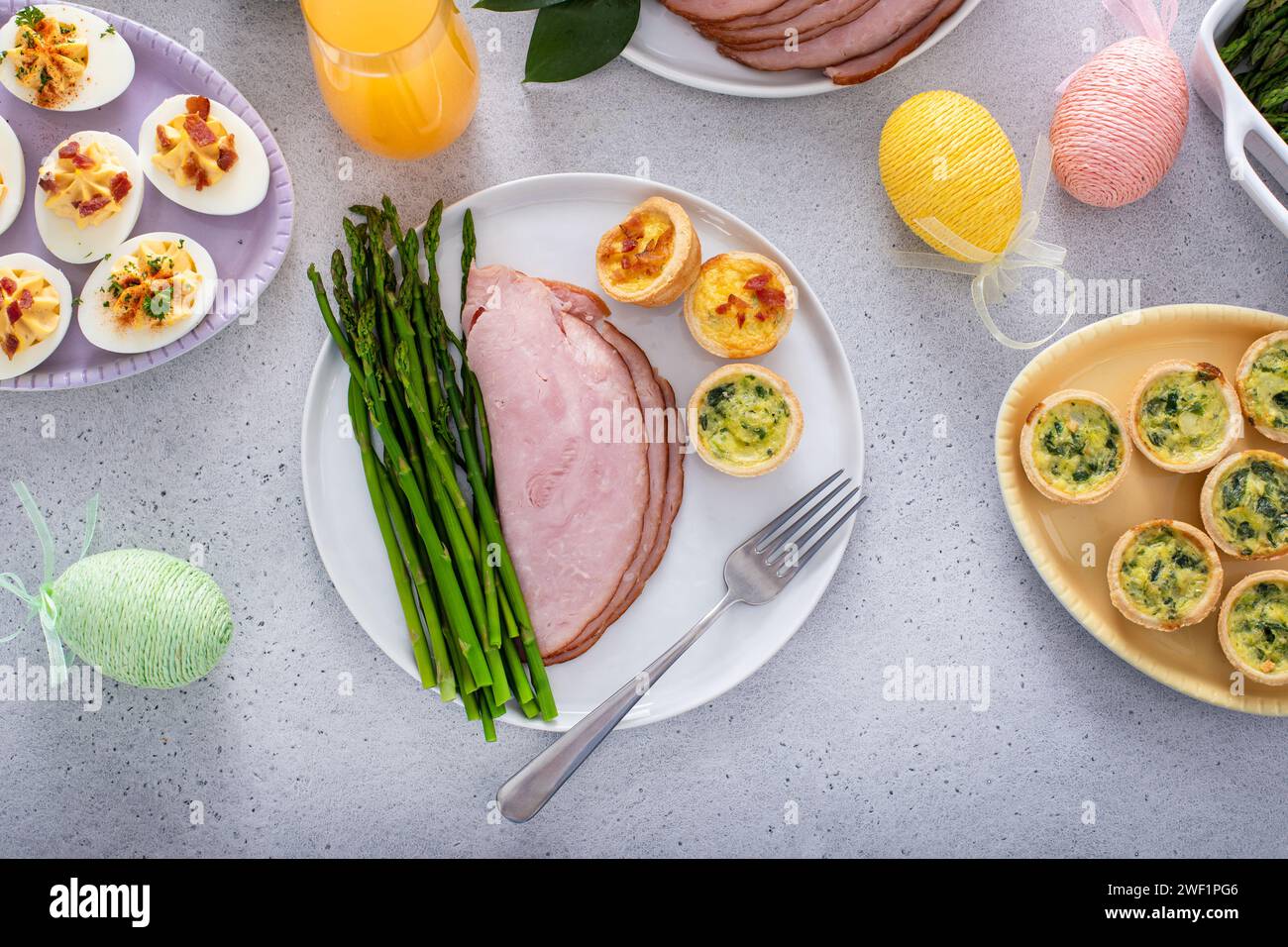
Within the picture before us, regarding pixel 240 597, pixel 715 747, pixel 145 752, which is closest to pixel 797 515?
pixel 715 747

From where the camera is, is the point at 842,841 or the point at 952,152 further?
the point at 842,841

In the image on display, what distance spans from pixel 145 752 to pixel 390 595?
555mm

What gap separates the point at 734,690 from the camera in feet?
5.69

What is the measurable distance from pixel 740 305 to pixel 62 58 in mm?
1215

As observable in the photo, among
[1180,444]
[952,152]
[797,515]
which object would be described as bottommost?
[797,515]

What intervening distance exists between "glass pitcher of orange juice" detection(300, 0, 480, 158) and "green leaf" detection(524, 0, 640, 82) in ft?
0.43

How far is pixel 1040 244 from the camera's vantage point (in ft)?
5.41

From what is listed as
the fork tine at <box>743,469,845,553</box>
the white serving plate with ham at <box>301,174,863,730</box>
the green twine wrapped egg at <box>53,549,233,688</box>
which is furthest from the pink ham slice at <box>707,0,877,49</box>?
the green twine wrapped egg at <box>53,549,233,688</box>

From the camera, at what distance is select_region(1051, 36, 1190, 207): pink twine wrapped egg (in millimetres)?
1556

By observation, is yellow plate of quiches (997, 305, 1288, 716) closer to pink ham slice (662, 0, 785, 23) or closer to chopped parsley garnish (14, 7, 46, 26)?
pink ham slice (662, 0, 785, 23)

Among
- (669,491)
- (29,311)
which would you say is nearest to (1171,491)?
(669,491)

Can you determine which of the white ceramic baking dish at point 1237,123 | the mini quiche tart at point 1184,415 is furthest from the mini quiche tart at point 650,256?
the white ceramic baking dish at point 1237,123

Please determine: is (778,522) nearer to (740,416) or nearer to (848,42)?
(740,416)

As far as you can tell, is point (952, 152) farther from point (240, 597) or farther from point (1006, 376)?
point (240, 597)
